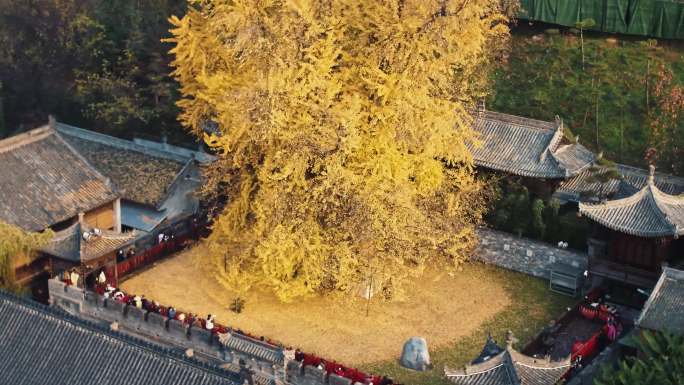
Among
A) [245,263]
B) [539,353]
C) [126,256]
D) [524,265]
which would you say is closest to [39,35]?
[126,256]

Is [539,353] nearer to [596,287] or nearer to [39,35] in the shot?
[596,287]

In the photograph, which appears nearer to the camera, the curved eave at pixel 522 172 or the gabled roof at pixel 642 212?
the gabled roof at pixel 642 212

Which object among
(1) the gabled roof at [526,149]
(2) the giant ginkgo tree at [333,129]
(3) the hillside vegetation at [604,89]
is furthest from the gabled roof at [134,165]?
(3) the hillside vegetation at [604,89]

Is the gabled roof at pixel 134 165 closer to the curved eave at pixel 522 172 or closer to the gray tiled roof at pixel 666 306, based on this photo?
the curved eave at pixel 522 172

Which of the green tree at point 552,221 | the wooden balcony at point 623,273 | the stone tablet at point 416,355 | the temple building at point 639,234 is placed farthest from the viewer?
the green tree at point 552,221

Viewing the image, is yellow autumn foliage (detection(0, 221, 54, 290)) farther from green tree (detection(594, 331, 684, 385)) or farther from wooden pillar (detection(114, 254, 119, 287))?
green tree (detection(594, 331, 684, 385))

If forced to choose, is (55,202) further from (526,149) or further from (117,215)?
(526,149)
